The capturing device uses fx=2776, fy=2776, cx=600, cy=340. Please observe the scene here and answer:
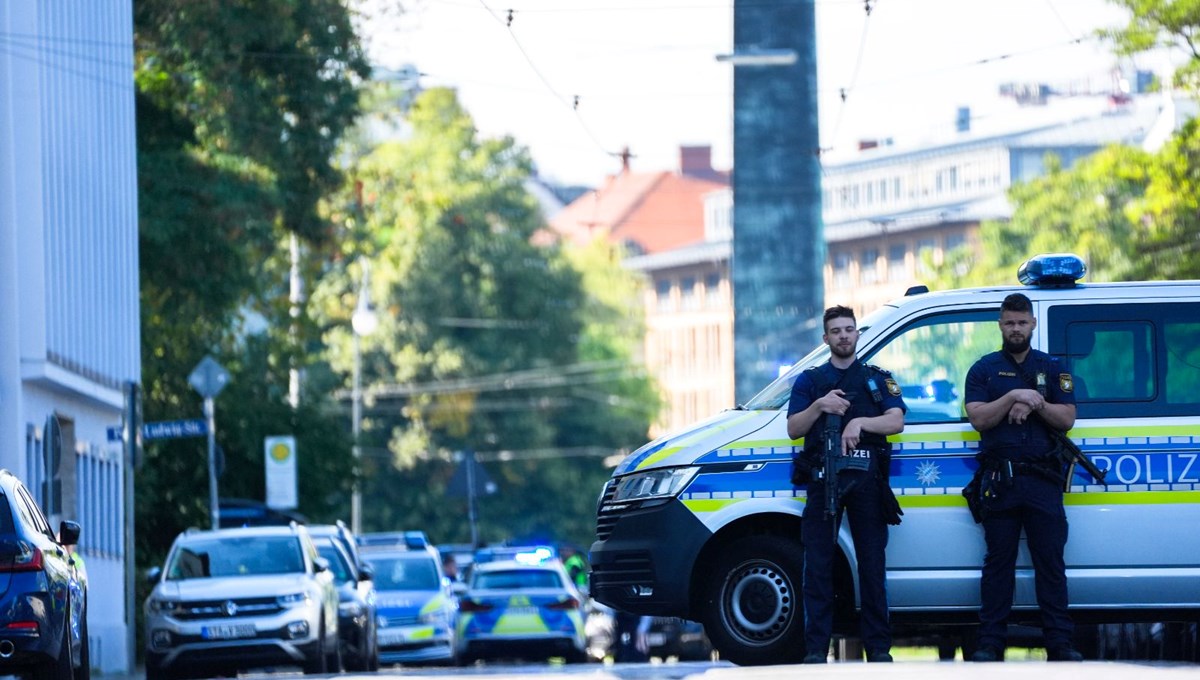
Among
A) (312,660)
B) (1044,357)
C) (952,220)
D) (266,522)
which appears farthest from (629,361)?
(1044,357)

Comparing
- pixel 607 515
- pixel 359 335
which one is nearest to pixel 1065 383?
pixel 607 515

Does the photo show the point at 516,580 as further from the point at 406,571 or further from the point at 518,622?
the point at 406,571

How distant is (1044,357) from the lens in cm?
1547

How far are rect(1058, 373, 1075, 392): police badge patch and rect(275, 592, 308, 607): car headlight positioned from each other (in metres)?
10.4

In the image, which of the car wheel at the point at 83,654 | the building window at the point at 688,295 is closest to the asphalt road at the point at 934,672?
the car wheel at the point at 83,654

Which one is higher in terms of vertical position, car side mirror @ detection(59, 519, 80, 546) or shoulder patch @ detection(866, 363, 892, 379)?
shoulder patch @ detection(866, 363, 892, 379)

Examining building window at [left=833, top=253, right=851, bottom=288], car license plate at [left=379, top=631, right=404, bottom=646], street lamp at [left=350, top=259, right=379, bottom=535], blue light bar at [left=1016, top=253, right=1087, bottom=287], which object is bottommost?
car license plate at [left=379, top=631, right=404, bottom=646]

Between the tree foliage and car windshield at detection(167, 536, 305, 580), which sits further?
the tree foliage

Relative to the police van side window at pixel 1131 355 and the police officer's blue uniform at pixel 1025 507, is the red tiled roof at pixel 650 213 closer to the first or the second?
the police van side window at pixel 1131 355

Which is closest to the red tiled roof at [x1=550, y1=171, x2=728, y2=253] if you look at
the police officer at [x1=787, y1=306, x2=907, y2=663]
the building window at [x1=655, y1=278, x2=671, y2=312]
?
the building window at [x1=655, y1=278, x2=671, y2=312]

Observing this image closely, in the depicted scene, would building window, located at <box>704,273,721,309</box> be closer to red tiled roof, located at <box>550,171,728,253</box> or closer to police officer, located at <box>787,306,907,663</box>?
red tiled roof, located at <box>550,171,728,253</box>

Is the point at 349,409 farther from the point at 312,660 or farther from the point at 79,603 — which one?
the point at 79,603

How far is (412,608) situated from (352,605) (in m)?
8.29

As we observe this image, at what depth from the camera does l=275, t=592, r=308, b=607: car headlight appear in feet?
79.3
